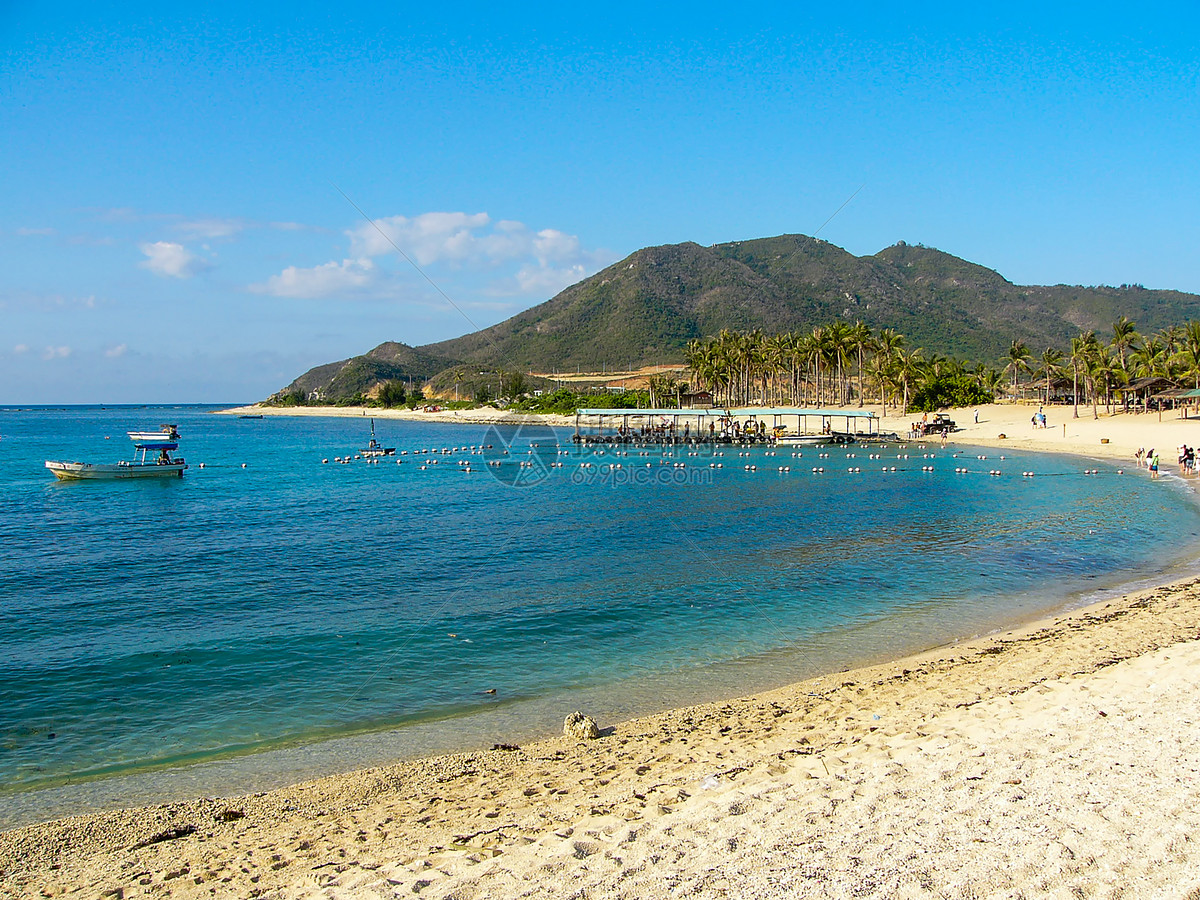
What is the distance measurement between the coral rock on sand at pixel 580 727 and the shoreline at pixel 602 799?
354mm

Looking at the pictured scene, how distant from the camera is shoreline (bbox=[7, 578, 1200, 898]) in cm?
593

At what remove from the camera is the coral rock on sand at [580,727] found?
30.0ft

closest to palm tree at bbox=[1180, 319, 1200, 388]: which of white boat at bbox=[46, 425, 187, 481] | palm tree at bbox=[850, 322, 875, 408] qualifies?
palm tree at bbox=[850, 322, 875, 408]

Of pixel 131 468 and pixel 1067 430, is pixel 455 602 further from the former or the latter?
pixel 1067 430

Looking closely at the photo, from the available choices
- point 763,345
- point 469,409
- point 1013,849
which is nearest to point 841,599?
point 1013,849

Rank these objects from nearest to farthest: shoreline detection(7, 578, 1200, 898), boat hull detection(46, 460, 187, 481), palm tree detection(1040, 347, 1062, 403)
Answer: shoreline detection(7, 578, 1200, 898) → boat hull detection(46, 460, 187, 481) → palm tree detection(1040, 347, 1062, 403)

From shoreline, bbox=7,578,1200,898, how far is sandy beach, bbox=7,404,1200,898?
0.03 m

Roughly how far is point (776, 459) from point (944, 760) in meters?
47.5

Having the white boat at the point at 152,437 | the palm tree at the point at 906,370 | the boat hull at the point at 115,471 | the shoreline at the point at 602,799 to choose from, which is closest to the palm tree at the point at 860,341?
the palm tree at the point at 906,370

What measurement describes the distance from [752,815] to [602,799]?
1437 millimetres

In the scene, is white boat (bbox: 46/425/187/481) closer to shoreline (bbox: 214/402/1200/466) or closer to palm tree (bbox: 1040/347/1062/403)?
shoreline (bbox: 214/402/1200/466)

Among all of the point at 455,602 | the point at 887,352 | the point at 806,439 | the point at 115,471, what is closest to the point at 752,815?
the point at 455,602

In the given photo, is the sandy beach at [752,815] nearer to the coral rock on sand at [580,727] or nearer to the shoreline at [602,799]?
the shoreline at [602,799]

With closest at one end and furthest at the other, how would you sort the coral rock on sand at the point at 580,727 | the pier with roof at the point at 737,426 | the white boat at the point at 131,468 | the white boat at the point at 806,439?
1. the coral rock on sand at the point at 580,727
2. the white boat at the point at 131,468
3. the pier with roof at the point at 737,426
4. the white boat at the point at 806,439
